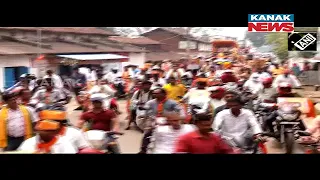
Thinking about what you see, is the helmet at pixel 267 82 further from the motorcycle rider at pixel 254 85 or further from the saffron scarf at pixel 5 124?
the saffron scarf at pixel 5 124

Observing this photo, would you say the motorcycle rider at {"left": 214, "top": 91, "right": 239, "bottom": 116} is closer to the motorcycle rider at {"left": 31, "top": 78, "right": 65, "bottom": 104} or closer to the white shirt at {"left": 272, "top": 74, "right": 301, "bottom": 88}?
the white shirt at {"left": 272, "top": 74, "right": 301, "bottom": 88}

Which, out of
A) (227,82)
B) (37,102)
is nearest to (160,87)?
(227,82)

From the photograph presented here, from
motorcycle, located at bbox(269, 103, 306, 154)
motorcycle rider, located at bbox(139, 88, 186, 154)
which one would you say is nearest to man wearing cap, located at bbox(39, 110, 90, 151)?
motorcycle rider, located at bbox(139, 88, 186, 154)

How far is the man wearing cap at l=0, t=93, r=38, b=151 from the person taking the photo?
5621 mm

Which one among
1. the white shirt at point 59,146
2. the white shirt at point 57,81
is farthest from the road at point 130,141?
the white shirt at point 59,146

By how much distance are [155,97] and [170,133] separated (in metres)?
1.03

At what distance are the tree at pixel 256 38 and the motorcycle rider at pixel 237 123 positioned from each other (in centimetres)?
98

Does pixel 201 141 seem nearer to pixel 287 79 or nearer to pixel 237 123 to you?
pixel 237 123

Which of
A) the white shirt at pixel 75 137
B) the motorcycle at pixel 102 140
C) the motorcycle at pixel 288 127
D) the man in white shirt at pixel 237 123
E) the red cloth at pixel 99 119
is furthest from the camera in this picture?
the motorcycle at pixel 288 127

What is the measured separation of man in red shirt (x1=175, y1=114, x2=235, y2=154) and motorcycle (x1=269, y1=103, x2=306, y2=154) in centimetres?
140

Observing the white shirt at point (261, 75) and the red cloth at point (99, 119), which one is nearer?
the red cloth at point (99, 119)

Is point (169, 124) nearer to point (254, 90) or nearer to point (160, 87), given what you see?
point (160, 87)

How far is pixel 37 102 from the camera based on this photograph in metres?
6.10

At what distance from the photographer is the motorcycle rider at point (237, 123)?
532 cm
